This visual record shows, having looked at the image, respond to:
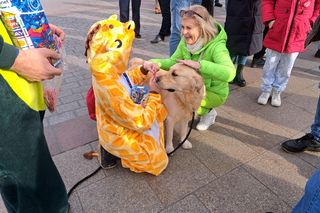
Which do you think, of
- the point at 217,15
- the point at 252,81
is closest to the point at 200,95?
the point at 252,81

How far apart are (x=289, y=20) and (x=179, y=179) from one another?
7.91 feet

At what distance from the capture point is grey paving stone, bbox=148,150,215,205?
7.39ft

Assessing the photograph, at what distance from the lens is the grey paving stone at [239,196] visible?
2.11m

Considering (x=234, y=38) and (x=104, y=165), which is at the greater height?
(x=234, y=38)

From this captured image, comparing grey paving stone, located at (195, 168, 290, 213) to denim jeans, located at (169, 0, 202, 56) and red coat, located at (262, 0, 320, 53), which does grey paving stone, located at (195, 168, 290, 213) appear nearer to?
red coat, located at (262, 0, 320, 53)

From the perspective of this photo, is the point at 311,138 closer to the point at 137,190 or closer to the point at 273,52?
the point at 273,52

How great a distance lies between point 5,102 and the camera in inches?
49.1

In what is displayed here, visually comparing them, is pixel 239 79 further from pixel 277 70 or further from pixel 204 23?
pixel 204 23

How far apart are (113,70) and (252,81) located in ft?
10.8

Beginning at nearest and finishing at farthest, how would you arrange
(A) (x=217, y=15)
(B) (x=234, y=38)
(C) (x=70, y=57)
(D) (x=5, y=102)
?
(D) (x=5, y=102), (B) (x=234, y=38), (C) (x=70, y=57), (A) (x=217, y=15)

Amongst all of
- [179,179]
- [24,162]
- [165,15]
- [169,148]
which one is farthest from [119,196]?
[165,15]

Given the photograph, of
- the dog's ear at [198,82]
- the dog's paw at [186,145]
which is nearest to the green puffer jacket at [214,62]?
the dog's ear at [198,82]

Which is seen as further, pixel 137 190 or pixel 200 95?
pixel 200 95

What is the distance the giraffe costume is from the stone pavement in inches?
9.2
